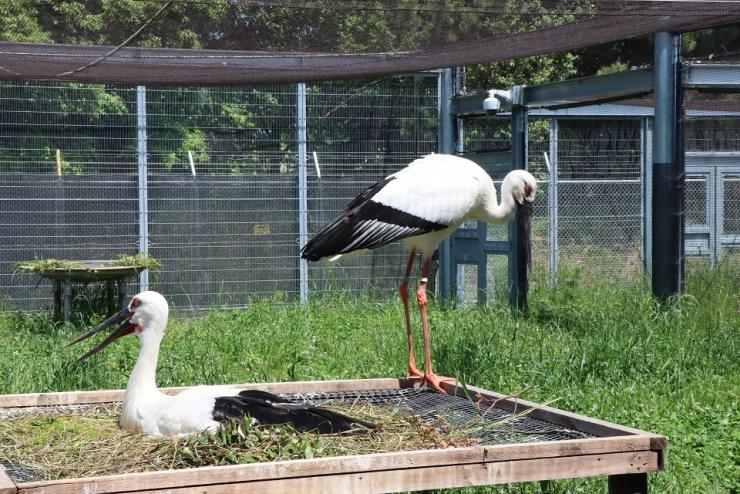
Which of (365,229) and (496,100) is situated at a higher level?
(496,100)

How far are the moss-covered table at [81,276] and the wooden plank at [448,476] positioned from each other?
6.60m

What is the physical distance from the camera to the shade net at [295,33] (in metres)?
5.97

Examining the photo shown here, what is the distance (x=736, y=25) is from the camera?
301 inches

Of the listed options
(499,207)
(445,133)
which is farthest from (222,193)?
(499,207)

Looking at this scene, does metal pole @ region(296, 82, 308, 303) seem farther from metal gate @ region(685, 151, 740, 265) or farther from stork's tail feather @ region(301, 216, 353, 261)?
stork's tail feather @ region(301, 216, 353, 261)

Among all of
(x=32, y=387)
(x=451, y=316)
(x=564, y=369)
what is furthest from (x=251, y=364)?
(x=451, y=316)

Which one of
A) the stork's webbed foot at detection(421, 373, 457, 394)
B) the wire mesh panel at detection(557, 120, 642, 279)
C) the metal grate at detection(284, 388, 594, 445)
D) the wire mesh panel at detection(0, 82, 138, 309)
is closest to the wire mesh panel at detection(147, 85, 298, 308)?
the wire mesh panel at detection(0, 82, 138, 309)

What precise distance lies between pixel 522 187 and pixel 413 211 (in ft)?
3.03

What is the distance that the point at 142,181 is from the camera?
10523 mm

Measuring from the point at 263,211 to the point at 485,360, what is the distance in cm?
494

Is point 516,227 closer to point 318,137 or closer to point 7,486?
point 318,137

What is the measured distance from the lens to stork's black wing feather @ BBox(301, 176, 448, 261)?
5.82 m

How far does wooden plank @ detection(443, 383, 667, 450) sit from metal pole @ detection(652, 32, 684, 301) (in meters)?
3.92

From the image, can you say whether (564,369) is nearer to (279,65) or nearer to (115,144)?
(279,65)
